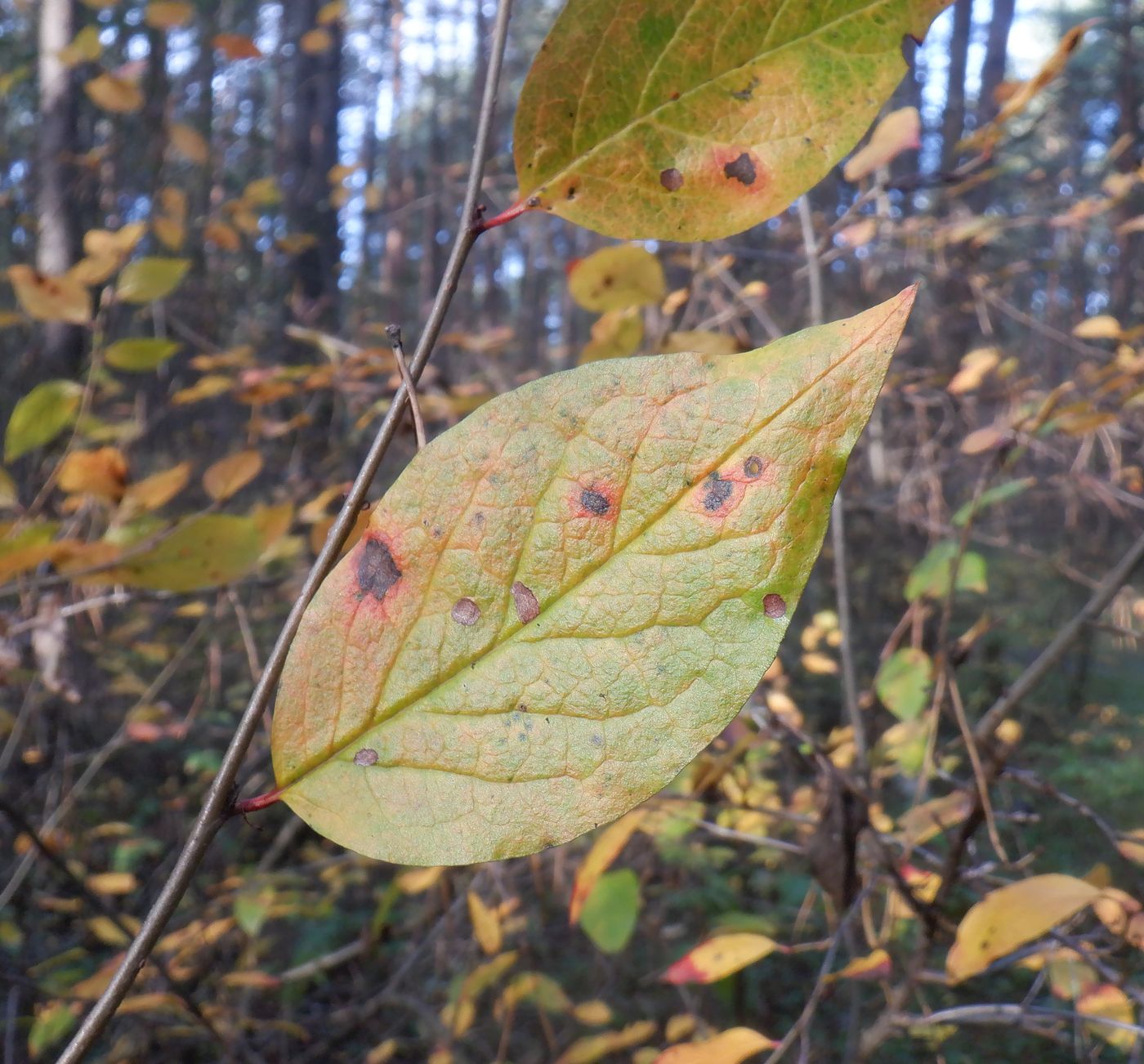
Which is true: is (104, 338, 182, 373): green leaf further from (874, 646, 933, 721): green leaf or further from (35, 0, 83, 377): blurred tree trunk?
(35, 0, 83, 377): blurred tree trunk

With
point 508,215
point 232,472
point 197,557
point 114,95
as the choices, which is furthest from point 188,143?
point 508,215

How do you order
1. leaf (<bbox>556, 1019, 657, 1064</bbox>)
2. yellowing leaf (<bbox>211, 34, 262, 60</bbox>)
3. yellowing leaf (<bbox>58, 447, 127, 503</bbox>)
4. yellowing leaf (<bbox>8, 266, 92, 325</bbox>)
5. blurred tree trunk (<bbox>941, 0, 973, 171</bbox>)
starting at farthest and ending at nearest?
blurred tree trunk (<bbox>941, 0, 973, 171</bbox>) < yellowing leaf (<bbox>211, 34, 262, 60</bbox>) < leaf (<bbox>556, 1019, 657, 1064</bbox>) < yellowing leaf (<bbox>8, 266, 92, 325</bbox>) < yellowing leaf (<bbox>58, 447, 127, 503</bbox>)

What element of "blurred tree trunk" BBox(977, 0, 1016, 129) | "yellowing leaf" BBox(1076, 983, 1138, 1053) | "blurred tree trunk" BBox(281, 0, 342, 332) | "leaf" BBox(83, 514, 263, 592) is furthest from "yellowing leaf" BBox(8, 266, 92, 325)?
"blurred tree trunk" BBox(977, 0, 1016, 129)

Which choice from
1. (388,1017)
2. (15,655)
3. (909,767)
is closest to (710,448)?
(15,655)

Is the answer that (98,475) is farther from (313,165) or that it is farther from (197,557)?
(313,165)

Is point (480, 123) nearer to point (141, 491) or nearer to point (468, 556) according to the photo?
point (468, 556)

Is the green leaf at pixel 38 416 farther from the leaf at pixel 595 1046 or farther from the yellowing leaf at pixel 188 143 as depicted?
the yellowing leaf at pixel 188 143
